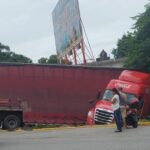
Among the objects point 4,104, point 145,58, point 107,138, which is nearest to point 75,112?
point 4,104

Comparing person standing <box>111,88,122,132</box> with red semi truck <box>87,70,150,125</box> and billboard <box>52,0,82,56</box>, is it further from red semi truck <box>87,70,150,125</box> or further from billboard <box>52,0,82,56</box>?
billboard <box>52,0,82,56</box>

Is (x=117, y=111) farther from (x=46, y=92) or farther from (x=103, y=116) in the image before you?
(x=46, y=92)

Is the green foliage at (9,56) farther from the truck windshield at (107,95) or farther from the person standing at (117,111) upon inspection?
the person standing at (117,111)

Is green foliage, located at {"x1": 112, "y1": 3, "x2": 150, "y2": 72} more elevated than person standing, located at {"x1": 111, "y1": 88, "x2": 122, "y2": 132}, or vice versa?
green foliage, located at {"x1": 112, "y1": 3, "x2": 150, "y2": 72}

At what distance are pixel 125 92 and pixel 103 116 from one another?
193cm

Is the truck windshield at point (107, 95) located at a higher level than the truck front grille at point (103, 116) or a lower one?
higher

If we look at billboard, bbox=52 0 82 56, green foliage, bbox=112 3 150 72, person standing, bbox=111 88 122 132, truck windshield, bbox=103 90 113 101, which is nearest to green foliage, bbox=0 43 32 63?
billboard, bbox=52 0 82 56

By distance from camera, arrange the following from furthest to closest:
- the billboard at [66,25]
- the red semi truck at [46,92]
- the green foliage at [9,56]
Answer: the green foliage at [9,56], the billboard at [66,25], the red semi truck at [46,92]

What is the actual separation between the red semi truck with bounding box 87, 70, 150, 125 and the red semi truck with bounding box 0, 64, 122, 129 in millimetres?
1563

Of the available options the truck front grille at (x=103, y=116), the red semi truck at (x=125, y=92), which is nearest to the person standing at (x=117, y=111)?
the truck front grille at (x=103, y=116)

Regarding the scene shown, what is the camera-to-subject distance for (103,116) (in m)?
28.7

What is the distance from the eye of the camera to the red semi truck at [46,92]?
104 ft

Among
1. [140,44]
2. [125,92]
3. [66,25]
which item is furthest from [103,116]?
[66,25]

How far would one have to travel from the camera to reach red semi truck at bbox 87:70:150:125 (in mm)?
28781
